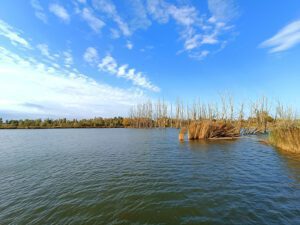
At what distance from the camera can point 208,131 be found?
26.6m

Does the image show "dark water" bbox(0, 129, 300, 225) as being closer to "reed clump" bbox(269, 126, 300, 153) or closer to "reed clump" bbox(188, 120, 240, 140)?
"reed clump" bbox(269, 126, 300, 153)

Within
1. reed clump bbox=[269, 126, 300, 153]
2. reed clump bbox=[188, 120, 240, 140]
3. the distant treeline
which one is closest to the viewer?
reed clump bbox=[269, 126, 300, 153]

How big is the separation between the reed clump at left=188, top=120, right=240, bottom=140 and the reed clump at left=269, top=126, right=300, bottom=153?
27.8 feet

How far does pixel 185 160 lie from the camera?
13.1 meters

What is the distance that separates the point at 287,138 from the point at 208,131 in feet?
35.9

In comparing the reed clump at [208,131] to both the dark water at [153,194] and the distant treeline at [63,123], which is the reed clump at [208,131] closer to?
the dark water at [153,194]

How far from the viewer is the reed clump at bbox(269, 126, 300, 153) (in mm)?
15102

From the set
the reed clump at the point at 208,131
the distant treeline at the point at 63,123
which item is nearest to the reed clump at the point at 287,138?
the reed clump at the point at 208,131

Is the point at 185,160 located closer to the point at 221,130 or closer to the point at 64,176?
the point at 64,176

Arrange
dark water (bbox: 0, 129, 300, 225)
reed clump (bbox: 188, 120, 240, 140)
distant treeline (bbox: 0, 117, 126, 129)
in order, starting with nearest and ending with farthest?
1. dark water (bbox: 0, 129, 300, 225)
2. reed clump (bbox: 188, 120, 240, 140)
3. distant treeline (bbox: 0, 117, 126, 129)

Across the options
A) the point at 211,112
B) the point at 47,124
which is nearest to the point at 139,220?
the point at 211,112

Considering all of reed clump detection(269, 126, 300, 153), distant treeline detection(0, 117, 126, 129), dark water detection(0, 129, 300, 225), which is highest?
distant treeline detection(0, 117, 126, 129)

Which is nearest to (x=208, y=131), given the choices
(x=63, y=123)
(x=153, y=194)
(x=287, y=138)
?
(x=287, y=138)

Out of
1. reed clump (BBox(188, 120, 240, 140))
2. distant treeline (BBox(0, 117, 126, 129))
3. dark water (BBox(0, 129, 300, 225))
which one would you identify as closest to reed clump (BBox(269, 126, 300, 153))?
dark water (BBox(0, 129, 300, 225))
